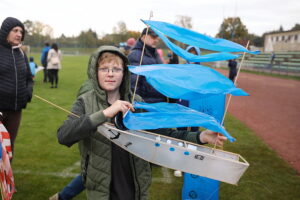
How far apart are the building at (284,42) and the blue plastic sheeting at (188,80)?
4189cm

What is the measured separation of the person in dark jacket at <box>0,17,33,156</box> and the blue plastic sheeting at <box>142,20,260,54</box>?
7.13ft

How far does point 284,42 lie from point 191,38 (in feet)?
159

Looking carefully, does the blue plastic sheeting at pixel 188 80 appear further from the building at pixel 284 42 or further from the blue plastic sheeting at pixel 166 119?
the building at pixel 284 42

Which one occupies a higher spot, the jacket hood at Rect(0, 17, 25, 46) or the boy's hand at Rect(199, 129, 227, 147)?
the jacket hood at Rect(0, 17, 25, 46)

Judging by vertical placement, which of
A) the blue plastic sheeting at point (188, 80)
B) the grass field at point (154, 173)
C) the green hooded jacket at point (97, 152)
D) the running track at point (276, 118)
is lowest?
the grass field at point (154, 173)

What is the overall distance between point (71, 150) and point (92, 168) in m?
3.47

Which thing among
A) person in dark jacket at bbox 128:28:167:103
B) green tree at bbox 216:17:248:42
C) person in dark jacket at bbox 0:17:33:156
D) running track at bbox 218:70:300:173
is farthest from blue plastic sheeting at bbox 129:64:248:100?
running track at bbox 218:70:300:173

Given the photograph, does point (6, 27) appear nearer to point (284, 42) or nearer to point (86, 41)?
point (284, 42)

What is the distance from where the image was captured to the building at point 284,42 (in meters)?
41.0

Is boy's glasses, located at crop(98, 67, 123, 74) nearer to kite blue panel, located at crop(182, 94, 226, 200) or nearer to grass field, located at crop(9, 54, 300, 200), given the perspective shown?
kite blue panel, located at crop(182, 94, 226, 200)

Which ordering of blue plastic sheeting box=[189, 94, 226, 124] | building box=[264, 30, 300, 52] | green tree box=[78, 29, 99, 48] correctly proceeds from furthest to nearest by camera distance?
green tree box=[78, 29, 99, 48] → building box=[264, 30, 300, 52] → blue plastic sheeting box=[189, 94, 226, 124]

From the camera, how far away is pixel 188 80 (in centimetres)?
180

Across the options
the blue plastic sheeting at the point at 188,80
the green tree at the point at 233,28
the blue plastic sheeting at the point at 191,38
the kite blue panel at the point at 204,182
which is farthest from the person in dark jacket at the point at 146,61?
the green tree at the point at 233,28

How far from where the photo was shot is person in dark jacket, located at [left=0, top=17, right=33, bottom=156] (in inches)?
131
